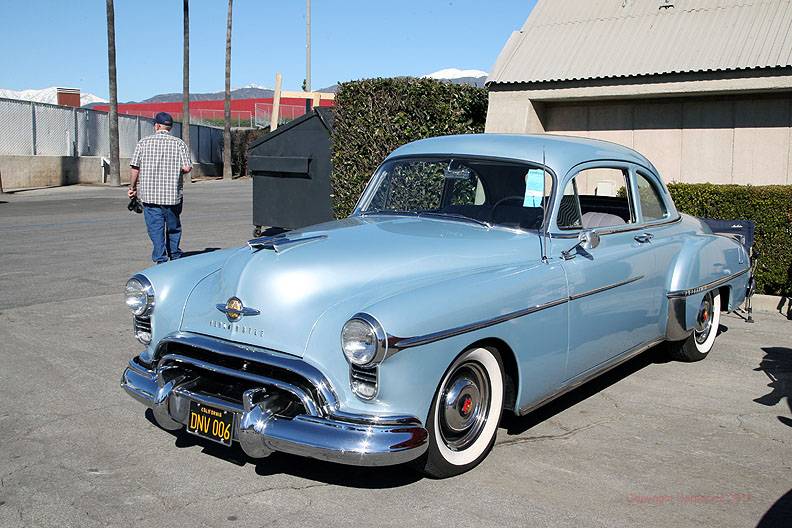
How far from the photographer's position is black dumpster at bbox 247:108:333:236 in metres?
11.9

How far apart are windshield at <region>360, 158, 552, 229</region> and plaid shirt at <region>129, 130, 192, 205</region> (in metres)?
3.73

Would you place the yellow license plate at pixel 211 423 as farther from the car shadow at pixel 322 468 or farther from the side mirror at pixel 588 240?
the side mirror at pixel 588 240

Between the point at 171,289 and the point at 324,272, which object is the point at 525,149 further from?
the point at 171,289

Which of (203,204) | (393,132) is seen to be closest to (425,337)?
(393,132)

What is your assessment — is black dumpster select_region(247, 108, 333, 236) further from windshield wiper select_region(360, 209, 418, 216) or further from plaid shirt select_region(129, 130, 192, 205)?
windshield wiper select_region(360, 209, 418, 216)

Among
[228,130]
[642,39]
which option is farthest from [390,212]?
[228,130]

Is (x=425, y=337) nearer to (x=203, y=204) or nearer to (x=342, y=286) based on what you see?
(x=342, y=286)

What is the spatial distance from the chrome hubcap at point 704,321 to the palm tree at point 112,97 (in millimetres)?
25588

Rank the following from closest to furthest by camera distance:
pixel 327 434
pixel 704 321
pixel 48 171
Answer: pixel 327 434, pixel 704 321, pixel 48 171

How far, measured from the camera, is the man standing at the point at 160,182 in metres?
9.02

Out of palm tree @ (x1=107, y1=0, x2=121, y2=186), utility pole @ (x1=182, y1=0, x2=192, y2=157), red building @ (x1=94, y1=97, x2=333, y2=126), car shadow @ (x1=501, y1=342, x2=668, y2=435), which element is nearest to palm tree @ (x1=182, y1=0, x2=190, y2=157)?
utility pole @ (x1=182, y1=0, x2=192, y2=157)

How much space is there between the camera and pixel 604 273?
5336mm

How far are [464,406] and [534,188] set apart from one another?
1.59m

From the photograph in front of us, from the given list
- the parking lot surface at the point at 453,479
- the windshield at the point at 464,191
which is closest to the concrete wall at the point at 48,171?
the parking lot surface at the point at 453,479
